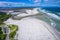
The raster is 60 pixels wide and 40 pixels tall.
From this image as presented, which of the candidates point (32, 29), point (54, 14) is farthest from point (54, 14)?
point (32, 29)

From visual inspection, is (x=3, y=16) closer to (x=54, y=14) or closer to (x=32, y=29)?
(x=32, y=29)

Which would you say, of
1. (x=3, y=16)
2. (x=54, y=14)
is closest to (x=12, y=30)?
(x=3, y=16)

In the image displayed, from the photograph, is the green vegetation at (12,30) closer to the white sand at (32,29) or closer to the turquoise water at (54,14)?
the white sand at (32,29)

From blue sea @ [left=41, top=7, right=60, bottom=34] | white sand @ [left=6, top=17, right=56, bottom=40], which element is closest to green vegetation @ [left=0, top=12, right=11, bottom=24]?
white sand @ [left=6, top=17, right=56, bottom=40]

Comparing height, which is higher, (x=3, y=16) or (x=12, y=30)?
(x=3, y=16)

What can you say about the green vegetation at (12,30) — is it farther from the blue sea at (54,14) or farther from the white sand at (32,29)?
the blue sea at (54,14)

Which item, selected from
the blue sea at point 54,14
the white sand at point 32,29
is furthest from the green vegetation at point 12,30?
the blue sea at point 54,14

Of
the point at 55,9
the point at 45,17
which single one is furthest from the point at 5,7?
the point at 55,9

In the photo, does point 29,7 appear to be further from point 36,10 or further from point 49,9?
point 49,9

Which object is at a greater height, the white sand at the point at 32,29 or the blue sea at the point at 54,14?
the blue sea at the point at 54,14
